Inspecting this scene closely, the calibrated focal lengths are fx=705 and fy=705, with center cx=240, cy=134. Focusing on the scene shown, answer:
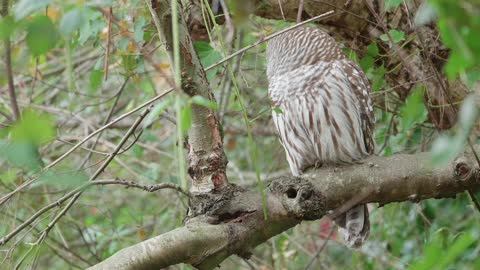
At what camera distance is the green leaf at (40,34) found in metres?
0.98

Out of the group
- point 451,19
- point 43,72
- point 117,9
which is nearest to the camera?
point 451,19

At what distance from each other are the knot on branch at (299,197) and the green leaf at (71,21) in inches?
50.0

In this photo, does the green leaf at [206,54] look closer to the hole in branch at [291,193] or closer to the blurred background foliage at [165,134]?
the blurred background foliage at [165,134]

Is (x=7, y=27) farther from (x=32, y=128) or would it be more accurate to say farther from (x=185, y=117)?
(x=185, y=117)

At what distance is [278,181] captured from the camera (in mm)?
2271

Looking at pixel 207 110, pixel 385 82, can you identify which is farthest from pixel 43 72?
pixel 207 110

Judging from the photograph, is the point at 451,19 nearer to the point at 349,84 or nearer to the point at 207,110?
the point at 207,110

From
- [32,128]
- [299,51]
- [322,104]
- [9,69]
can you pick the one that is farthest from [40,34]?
[299,51]

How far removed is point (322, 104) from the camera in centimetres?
287

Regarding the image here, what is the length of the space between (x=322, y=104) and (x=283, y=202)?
29.9 inches

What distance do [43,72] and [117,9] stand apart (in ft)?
4.66

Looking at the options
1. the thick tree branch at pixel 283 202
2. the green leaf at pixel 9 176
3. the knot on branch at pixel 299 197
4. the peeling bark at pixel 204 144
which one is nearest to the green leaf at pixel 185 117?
the thick tree branch at pixel 283 202

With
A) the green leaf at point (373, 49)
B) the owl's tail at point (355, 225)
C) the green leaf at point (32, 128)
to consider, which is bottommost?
the owl's tail at point (355, 225)

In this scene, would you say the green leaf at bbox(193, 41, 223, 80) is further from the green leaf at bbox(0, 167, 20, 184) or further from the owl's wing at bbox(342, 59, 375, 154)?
the green leaf at bbox(0, 167, 20, 184)
